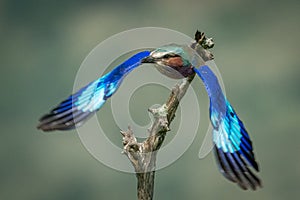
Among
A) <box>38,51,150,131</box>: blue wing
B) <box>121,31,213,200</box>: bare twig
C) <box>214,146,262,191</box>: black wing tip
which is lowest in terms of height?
<box>214,146,262,191</box>: black wing tip

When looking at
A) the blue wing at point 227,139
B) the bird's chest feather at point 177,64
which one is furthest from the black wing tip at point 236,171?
the bird's chest feather at point 177,64

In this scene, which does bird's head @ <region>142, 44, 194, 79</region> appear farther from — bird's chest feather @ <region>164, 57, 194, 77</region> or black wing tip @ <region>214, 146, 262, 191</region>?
black wing tip @ <region>214, 146, 262, 191</region>

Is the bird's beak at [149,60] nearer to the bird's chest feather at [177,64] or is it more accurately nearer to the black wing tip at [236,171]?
the bird's chest feather at [177,64]

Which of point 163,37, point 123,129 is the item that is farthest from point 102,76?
point 163,37

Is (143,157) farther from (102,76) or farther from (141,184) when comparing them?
(102,76)

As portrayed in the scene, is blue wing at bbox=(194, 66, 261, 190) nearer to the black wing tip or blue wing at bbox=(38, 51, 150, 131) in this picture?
the black wing tip

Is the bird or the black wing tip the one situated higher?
the bird

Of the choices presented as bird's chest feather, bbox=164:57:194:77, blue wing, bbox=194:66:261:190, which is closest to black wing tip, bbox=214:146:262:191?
blue wing, bbox=194:66:261:190
